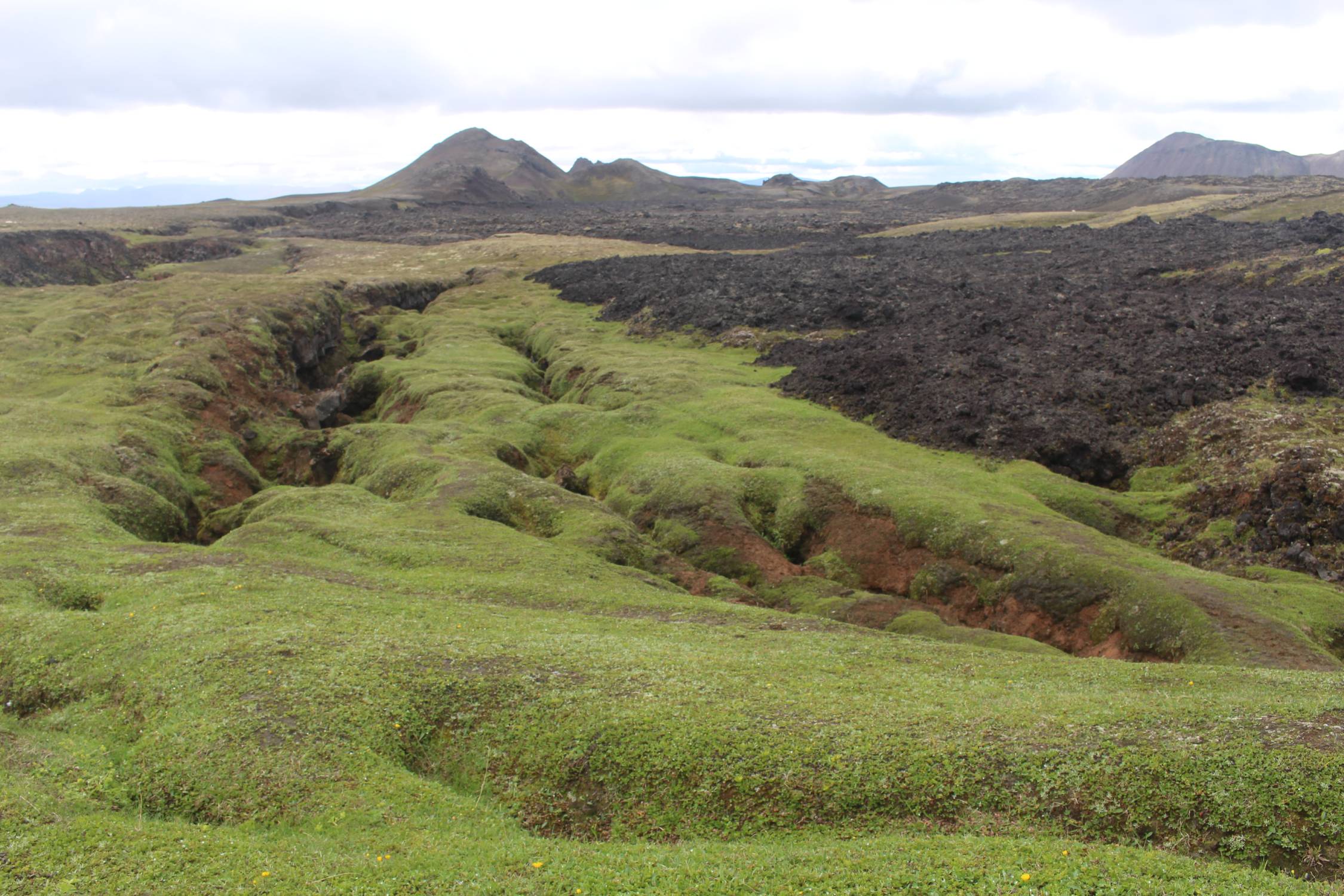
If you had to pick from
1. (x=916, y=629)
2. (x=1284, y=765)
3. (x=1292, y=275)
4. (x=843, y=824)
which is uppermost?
(x=1292, y=275)

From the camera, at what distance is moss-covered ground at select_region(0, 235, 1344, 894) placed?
49.4 feet

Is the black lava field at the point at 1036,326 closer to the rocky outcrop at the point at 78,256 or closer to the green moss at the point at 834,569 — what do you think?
the green moss at the point at 834,569

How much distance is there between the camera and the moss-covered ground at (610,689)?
15062 millimetres

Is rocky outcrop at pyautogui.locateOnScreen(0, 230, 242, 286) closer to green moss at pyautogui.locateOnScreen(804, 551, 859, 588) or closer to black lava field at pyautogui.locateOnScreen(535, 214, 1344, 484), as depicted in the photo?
black lava field at pyautogui.locateOnScreen(535, 214, 1344, 484)

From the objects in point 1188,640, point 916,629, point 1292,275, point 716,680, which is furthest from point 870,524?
point 1292,275

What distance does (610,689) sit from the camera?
21422 millimetres

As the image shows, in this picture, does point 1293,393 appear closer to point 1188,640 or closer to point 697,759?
Answer: point 1188,640

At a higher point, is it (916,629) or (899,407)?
(899,407)

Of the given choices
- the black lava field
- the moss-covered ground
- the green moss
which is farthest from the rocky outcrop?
the green moss

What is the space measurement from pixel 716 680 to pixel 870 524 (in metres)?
19.1

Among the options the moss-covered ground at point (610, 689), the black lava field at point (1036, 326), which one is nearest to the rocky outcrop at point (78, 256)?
the black lava field at point (1036, 326)

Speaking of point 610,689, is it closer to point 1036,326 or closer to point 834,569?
point 834,569

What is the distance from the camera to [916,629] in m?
31.7

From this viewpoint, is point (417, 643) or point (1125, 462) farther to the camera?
point (1125, 462)
